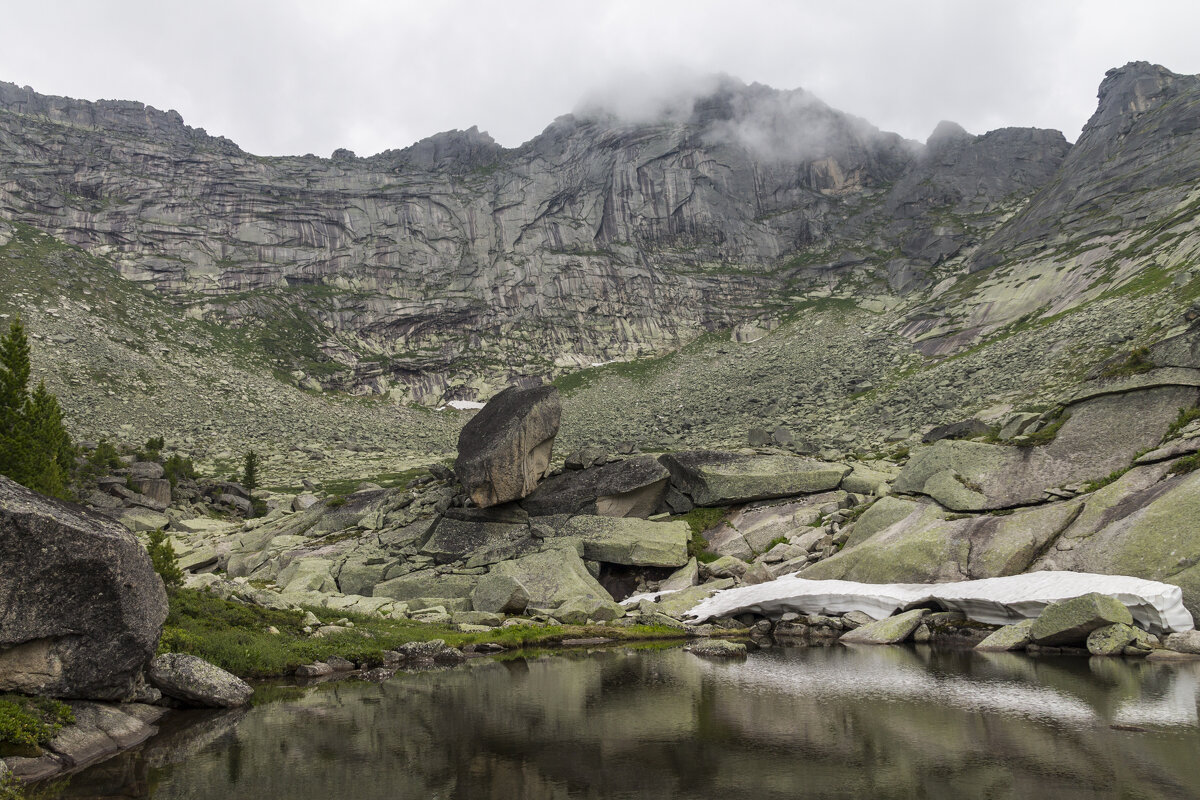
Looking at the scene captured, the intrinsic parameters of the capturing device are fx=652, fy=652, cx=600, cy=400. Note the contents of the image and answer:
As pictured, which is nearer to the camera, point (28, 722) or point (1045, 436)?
point (28, 722)

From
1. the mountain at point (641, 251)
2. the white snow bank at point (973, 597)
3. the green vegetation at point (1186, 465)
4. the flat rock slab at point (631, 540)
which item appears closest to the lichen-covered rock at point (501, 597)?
the flat rock slab at point (631, 540)

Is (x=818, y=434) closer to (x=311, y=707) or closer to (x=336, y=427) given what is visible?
(x=311, y=707)

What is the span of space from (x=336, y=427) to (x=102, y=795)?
116409 millimetres

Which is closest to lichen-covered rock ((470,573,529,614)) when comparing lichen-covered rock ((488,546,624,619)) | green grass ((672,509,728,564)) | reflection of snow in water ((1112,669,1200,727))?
lichen-covered rock ((488,546,624,619))

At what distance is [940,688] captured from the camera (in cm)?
1556

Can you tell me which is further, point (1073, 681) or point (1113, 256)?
point (1113, 256)

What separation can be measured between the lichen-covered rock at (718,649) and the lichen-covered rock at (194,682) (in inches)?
561

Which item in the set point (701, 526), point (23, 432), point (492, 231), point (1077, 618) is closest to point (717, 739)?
point (1077, 618)

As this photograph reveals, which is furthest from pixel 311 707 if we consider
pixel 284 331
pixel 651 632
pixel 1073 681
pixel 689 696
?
pixel 284 331

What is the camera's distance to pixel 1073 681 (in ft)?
50.4

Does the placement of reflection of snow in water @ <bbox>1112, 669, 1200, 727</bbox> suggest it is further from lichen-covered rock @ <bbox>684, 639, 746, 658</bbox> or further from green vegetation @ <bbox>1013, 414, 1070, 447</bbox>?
green vegetation @ <bbox>1013, 414, 1070, 447</bbox>

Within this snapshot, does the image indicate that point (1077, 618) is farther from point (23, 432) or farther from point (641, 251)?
point (641, 251)

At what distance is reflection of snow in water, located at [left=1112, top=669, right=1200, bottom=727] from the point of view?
38.5 feet

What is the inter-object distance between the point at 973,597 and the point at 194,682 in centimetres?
2373
